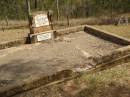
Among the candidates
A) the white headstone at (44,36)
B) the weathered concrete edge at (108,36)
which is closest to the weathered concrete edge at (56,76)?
the weathered concrete edge at (108,36)

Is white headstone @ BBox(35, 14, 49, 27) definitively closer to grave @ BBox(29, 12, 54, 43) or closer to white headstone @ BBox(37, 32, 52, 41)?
grave @ BBox(29, 12, 54, 43)

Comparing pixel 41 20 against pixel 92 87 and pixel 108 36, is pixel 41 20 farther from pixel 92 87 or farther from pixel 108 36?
pixel 92 87

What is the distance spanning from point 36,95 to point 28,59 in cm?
256

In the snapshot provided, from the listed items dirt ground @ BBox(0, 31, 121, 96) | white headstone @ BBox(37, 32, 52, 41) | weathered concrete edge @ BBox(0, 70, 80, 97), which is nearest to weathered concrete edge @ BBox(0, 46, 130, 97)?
weathered concrete edge @ BBox(0, 70, 80, 97)

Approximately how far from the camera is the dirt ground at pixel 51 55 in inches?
292

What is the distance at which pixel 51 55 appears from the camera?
8.65m

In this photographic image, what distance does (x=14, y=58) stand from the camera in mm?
8742

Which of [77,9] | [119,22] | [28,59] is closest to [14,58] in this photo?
[28,59]

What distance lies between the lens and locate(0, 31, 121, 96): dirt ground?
24.4 ft

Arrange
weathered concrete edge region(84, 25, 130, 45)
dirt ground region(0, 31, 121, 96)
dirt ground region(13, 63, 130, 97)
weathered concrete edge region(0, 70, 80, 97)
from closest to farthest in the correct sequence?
weathered concrete edge region(0, 70, 80, 97), dirt ground region(13, 63, 130, 97), dirt ground region(0, 31, 121, 96), weathered concrete edge region(84, 25, 130, 45)

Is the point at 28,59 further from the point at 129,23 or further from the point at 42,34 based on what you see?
the point at 129,23

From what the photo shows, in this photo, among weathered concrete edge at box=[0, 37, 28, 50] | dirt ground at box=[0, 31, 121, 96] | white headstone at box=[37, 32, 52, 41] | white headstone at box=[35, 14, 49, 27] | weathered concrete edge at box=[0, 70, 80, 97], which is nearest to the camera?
weathered concrete edge at box=[0, 70, 80, 97]

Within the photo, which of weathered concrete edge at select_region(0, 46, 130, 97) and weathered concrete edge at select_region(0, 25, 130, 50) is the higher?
weathered concrete edge at select_region(0, 25, 130, 50)

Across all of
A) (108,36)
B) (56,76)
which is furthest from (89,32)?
(56,76)
